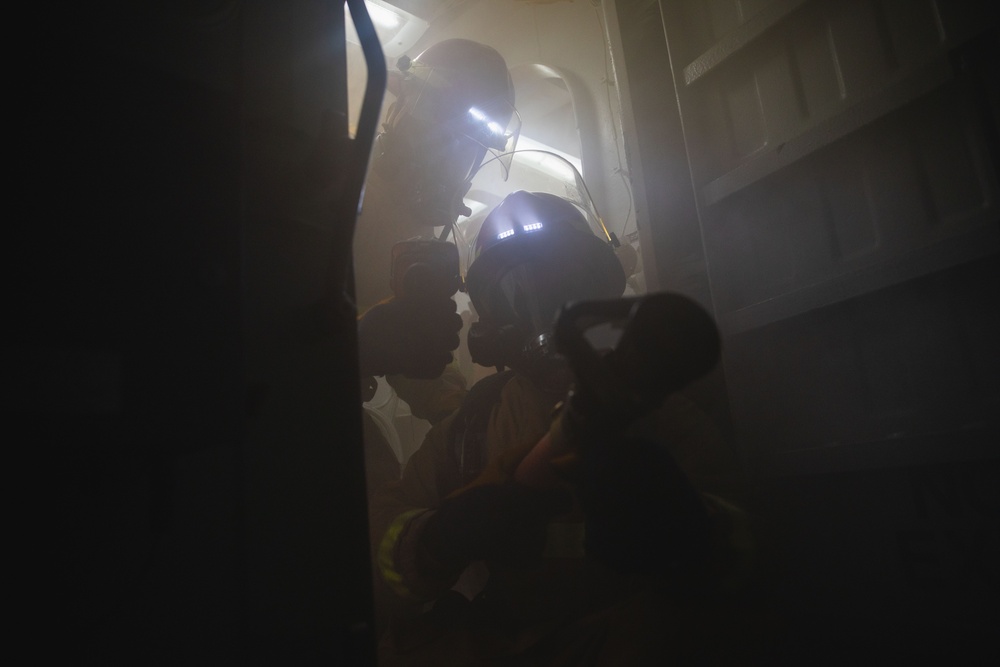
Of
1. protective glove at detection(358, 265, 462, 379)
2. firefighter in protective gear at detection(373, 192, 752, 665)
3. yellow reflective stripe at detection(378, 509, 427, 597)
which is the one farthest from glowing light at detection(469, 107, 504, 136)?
yellow reflective stripe at detection(378, 509, 427, 597)

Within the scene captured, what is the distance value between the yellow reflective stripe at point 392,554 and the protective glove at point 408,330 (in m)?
0.60

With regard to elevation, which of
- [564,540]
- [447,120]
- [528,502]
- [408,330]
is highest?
[447,120]

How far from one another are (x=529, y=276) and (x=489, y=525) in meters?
0.80

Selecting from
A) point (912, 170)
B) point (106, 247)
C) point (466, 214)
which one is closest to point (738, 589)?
point (912, 170)

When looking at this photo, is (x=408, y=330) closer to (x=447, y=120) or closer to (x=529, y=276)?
(x=529, y=276)

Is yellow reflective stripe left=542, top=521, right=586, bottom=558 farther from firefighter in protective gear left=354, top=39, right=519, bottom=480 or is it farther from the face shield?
the face shield

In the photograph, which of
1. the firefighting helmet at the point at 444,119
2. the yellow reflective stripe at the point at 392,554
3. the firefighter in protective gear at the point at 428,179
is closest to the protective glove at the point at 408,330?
the firefighter in protective gear at the point at 428,179

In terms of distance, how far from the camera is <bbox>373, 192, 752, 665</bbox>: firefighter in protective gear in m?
1.08

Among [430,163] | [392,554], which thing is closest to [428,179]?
[430,163]

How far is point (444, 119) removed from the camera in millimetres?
2463

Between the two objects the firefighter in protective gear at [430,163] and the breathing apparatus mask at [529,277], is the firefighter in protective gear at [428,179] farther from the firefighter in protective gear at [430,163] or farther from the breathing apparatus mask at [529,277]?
the breathing apparatus mask at [529,277]

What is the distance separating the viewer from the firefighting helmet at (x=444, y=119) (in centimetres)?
246

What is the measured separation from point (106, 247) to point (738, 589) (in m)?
1.26

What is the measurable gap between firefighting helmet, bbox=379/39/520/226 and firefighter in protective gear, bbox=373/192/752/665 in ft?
1.73
